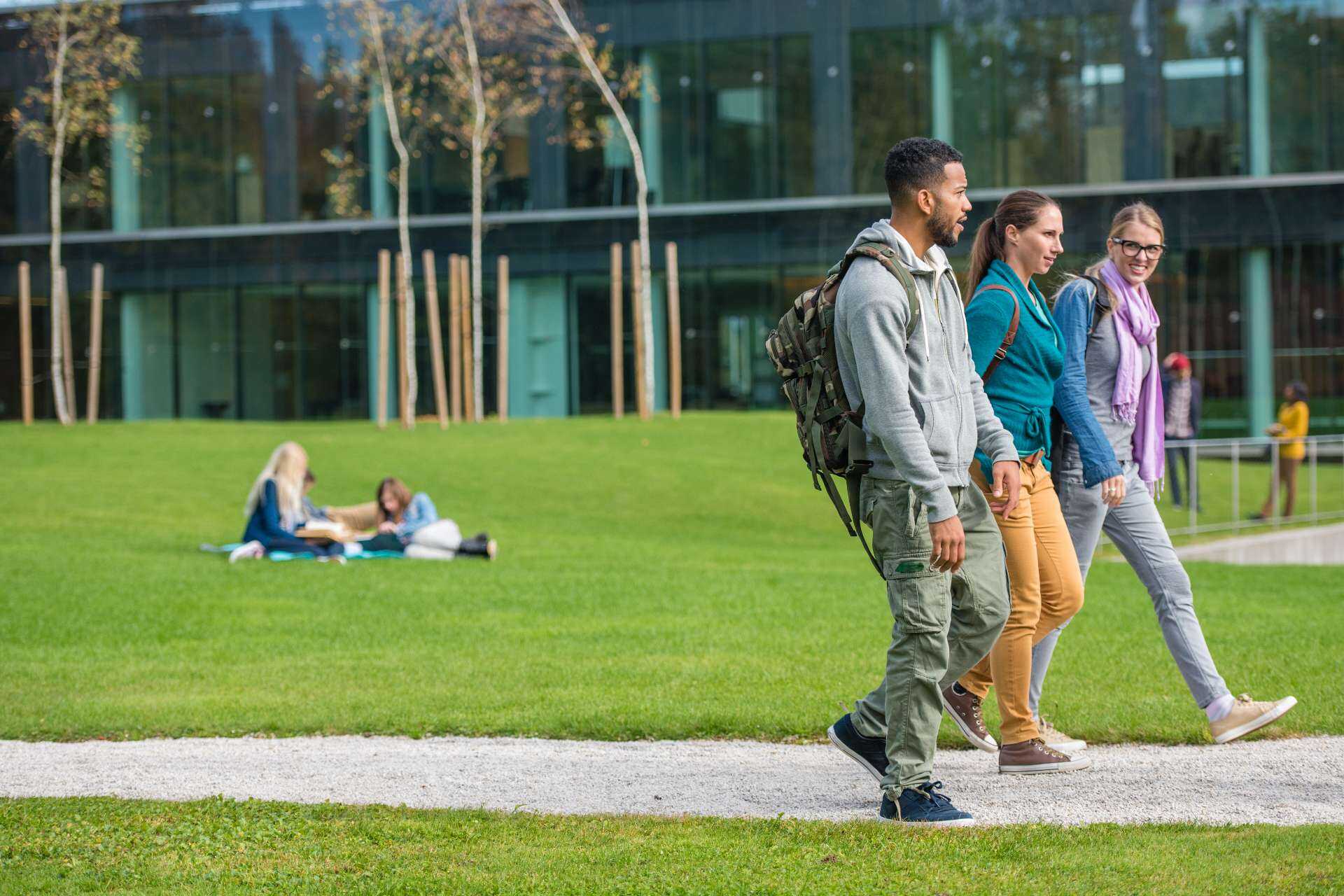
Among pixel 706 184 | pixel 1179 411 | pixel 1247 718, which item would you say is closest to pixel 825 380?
pixel 1247 718

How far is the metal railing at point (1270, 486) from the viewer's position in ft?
53.6

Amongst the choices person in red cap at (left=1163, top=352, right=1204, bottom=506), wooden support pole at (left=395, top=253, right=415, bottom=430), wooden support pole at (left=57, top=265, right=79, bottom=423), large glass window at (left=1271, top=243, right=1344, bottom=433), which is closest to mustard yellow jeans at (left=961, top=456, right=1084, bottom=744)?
person in red cap at (left=1163, top=352, right=1204, bottom=506)

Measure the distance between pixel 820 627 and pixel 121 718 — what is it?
4538 millimetres

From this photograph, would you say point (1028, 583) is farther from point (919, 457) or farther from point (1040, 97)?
point (1040, 97)

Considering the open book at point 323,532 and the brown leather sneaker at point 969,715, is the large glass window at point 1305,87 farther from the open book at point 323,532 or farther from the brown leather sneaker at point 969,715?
the brown leather sneaker at point 969,715

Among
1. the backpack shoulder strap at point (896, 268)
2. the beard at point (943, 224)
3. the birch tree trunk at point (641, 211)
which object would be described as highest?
the birch tree trunk at point (641, 211)

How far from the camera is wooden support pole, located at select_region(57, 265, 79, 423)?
1179 inches

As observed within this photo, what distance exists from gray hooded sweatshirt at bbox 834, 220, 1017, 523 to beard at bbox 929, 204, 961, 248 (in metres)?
0.07

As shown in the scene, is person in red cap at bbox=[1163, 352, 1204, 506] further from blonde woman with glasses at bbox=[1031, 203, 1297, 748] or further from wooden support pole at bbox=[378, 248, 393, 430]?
wooden support pole at bbox=[378, 248, 393, 430]

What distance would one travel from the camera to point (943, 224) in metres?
4.87

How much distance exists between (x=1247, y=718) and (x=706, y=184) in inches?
1137

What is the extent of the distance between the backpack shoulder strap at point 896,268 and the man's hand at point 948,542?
2.03 feet

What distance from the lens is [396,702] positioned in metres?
7.45

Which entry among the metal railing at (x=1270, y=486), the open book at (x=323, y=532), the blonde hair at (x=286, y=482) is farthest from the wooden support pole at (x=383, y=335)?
the metal railing at (x=1270, y=486)
